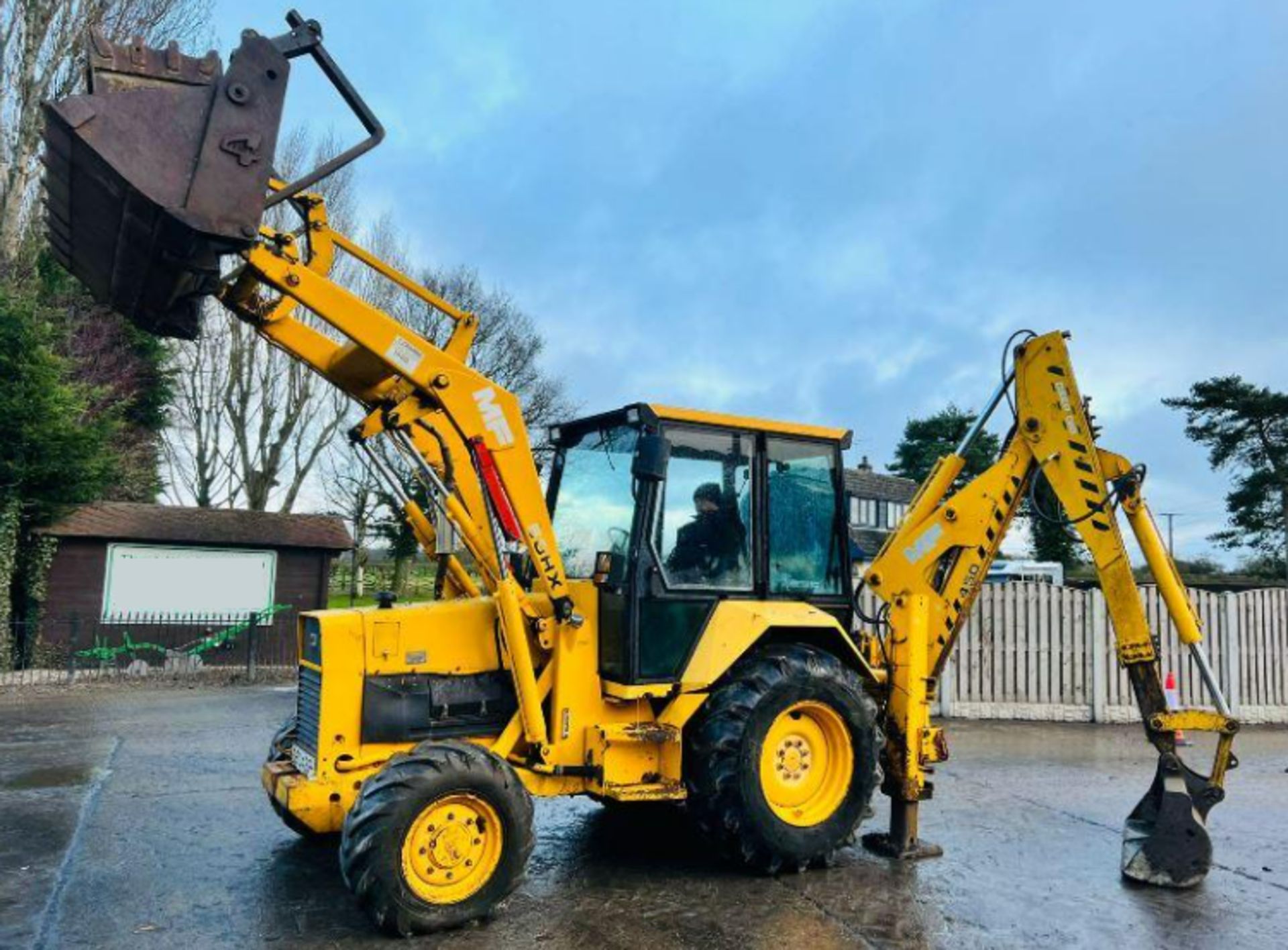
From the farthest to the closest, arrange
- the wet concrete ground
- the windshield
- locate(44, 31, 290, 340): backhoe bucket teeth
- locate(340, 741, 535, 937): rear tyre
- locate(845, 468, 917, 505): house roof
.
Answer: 1. locate(845, 468, 917, 505): house roof
2. the windshield
3. the wet concrete ground
4. locate(340, 741, 535, 937): rear tyre
5. locate(44, 31, 290, 340): backhoe bucket teeth

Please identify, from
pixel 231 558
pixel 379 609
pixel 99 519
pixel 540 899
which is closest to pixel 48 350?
pixel 99 519

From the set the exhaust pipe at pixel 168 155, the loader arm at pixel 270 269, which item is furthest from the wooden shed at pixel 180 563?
the exhaust pipe at pixel 168 155

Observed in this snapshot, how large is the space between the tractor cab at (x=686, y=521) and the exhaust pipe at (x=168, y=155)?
2.28m

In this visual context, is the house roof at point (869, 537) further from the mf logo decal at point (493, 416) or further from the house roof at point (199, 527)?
the mf logo decal at point (493, 416)

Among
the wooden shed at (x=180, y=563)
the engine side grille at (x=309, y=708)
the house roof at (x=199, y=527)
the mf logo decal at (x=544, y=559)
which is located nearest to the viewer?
the engine side grille at (x=309, y=708)

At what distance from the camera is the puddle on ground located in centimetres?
756

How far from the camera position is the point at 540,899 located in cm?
503

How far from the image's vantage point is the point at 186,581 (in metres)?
16.9

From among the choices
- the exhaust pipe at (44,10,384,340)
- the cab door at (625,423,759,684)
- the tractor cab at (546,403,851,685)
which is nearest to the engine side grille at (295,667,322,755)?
the tractor cab at (546,403,851,685)

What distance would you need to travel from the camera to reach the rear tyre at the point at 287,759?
5.44 m

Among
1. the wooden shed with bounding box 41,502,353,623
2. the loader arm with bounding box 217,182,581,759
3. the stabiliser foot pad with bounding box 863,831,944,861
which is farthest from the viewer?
the wooden shed with bounding box 41,502,353,623

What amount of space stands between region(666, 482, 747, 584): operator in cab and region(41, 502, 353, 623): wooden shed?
44.7ft

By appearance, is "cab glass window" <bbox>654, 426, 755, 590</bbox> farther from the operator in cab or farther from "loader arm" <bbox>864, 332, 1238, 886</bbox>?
"loader arm" <bbox>864, 332, 1238, 886</bbox>

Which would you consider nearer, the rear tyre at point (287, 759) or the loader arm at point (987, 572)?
the rear tyre at point (287, 759)
